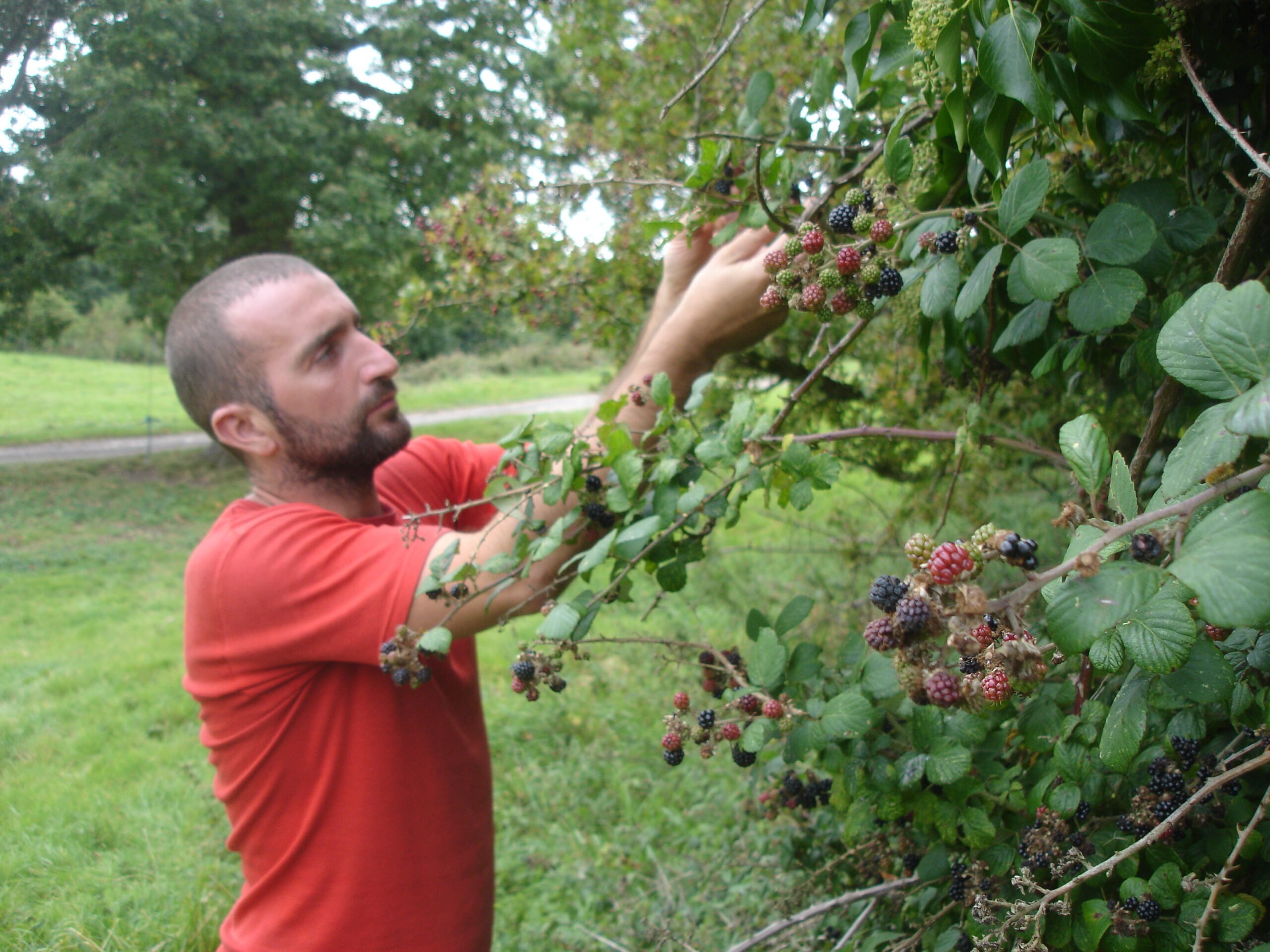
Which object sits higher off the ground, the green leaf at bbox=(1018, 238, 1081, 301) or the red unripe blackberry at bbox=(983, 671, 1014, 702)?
the green leaf at bbox=(1018, 238, 1081, 301)

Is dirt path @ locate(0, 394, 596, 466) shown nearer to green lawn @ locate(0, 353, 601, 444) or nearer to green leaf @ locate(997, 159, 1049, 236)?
green lawn @ locate(0, 353, 601, 444)

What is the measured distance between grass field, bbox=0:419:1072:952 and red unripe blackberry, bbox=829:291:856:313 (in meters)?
0.89

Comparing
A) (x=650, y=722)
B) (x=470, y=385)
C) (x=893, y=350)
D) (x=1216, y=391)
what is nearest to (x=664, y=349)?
(x=1216, y=391)

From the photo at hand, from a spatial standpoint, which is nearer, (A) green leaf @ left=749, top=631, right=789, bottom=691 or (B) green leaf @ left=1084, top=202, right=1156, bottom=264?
(B) green leaf @ left=1084, top=202, right=1156, bottom=264

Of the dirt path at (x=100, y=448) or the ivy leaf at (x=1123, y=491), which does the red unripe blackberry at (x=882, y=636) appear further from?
the dirt path at (x=100, y=448)

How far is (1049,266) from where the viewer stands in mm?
881

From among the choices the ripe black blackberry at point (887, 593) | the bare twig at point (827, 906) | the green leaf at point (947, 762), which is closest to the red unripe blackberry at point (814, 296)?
the ripe black blackberry at point (887, 593)

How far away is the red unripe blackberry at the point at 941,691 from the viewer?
0.66 m

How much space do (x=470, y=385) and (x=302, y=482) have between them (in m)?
8.98

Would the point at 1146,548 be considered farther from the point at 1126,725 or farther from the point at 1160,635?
the point at 1126,725

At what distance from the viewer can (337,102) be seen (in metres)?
7.06

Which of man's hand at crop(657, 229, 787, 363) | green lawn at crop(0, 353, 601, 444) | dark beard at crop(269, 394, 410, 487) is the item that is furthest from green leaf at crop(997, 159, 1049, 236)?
green lawn at crop(0, 353, 601, 444)

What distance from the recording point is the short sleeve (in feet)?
4.74

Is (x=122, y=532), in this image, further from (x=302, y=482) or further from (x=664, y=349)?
(x=664, y=349)
